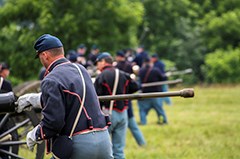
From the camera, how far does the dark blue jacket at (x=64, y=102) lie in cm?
497

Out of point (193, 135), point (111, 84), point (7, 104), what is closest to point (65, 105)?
point (7, 104)

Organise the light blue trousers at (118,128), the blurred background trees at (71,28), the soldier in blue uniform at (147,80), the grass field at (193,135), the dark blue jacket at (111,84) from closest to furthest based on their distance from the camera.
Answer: the dark blue jacket at (111,84)
the light blue trousers at (118,128)
the grass field at (193,135)
the soldier in blue uniform at (147,80)
the blurred background trees at (71,28)

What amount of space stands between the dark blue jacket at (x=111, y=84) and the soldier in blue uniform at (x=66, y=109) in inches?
127

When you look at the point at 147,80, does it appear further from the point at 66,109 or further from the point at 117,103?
the point at 66,109

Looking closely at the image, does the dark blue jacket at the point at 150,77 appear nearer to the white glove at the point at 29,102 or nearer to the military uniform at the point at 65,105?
the white glove at the point at 29,102

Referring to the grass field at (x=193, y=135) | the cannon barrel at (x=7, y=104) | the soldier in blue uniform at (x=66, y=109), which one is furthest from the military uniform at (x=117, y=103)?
the soldier in blue uniform at (x=66, y=109)

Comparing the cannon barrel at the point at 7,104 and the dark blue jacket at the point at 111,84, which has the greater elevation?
the cannon barrel at the point at 7,104

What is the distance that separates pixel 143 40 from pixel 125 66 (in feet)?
103

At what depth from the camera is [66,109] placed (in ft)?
16.8

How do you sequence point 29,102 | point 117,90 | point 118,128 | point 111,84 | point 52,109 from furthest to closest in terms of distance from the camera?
point 118,128
point 117,90
point 111,84
point 29,102
point 52,109

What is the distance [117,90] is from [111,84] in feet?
0.53

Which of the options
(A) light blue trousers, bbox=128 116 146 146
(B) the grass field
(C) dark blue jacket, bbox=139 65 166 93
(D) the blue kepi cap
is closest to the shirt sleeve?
(D) the blue kepi cap

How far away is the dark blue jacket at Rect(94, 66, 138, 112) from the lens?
28.2ft

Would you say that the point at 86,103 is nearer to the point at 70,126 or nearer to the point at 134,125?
the point at 70,126
